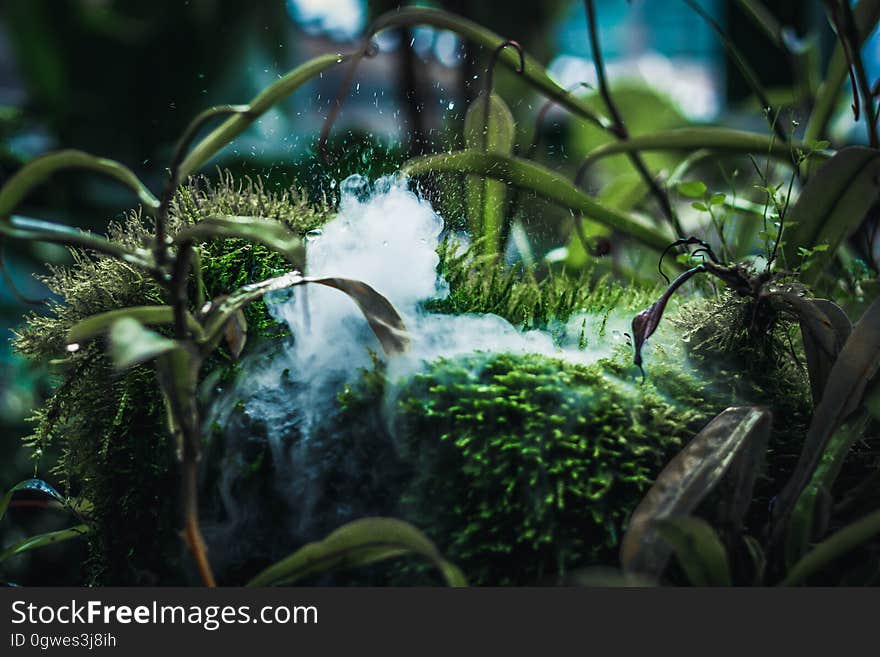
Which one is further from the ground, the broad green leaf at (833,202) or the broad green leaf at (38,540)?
the broad green leaf at (833,202)

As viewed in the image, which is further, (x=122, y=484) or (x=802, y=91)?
(x=802, y=91)

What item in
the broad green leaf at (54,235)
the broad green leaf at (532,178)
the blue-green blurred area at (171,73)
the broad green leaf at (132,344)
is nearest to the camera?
the broad green leaf at (132,344)

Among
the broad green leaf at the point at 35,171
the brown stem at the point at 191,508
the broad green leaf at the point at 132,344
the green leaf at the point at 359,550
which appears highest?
the broad green leaf at the point at 35,171

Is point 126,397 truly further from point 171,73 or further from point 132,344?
point 171,73

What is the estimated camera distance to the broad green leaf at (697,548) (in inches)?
16.4

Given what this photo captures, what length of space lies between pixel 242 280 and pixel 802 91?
0.87 meters

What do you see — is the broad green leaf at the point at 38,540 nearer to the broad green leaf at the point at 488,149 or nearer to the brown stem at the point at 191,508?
the brown stem at the point at 191,508

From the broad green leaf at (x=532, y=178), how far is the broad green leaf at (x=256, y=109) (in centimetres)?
11

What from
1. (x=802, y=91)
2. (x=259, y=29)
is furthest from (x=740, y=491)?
(x=259, y=29)

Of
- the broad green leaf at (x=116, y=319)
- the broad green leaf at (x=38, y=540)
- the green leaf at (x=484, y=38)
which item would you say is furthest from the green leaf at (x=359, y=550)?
the green leaf at (x=484, y=38)

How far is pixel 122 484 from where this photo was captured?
22.6 inches

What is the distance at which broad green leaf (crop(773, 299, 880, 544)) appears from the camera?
52 centimetres

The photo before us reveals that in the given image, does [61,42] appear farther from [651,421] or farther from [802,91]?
[651,421]

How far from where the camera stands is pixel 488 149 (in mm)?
752
